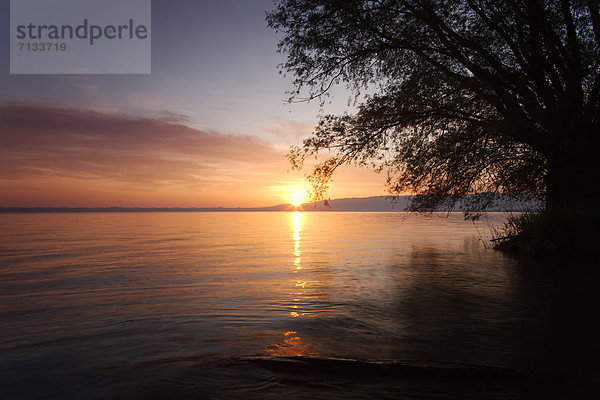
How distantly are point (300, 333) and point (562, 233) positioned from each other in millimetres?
14007

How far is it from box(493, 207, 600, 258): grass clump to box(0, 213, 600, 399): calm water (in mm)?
1408

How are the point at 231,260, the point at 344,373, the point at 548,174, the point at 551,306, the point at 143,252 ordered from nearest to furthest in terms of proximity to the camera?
the point at 344,373
the point at 551,306
the point at 548,174
the point at 231,260
the point at 143,252

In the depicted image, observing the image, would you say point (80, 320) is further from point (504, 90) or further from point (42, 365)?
point (504, 90)

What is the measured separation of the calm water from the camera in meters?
4.42

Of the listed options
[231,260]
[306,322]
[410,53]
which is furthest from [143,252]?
[410,53]

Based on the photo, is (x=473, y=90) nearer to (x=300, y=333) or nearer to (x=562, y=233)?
(x=562, y=233)

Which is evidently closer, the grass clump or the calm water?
the calm water

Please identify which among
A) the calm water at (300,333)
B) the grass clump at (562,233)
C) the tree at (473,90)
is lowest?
the calm water at (300,333)

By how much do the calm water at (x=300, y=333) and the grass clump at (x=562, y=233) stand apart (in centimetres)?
141

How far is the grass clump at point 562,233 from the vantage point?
14.4 metres

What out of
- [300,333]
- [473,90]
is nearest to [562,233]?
[473,90]

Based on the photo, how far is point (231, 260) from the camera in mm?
17312

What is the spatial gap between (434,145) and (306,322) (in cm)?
1240

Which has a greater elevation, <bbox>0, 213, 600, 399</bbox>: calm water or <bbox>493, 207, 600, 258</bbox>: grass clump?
<bbox>493, 207, 600, 258</bbox>: grass clump
